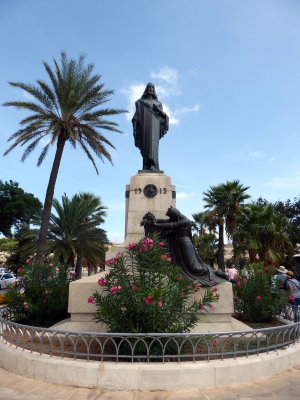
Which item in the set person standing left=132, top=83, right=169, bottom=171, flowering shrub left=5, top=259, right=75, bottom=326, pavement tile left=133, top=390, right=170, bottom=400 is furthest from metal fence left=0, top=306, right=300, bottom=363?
person standing left=132, top=83, right=169, bottom=171

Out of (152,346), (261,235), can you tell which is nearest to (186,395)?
(152,346)

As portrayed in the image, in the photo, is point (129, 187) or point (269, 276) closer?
point (269, 276)

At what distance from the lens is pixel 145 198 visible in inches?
320

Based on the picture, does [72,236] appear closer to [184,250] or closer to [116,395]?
[184,250]

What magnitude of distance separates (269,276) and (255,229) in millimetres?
14324

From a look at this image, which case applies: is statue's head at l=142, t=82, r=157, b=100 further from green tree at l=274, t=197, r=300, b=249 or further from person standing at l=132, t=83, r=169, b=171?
green tree at l=274, t=197, r=300, b=249

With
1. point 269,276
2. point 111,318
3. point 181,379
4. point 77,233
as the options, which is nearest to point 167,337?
point 181,379

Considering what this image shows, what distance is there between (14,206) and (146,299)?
124ft

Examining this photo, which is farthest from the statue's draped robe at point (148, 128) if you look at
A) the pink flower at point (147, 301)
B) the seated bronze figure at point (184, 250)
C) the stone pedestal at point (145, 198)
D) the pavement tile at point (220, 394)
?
the pavement tile at point (220, 394)

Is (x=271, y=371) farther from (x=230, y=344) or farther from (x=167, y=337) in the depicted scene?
(x=167, y=337)

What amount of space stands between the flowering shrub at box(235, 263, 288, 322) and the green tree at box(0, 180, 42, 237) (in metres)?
34.7

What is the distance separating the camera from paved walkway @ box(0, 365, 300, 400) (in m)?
3.51

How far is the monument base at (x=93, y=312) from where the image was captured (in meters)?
5.76

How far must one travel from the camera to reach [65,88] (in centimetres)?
1420
